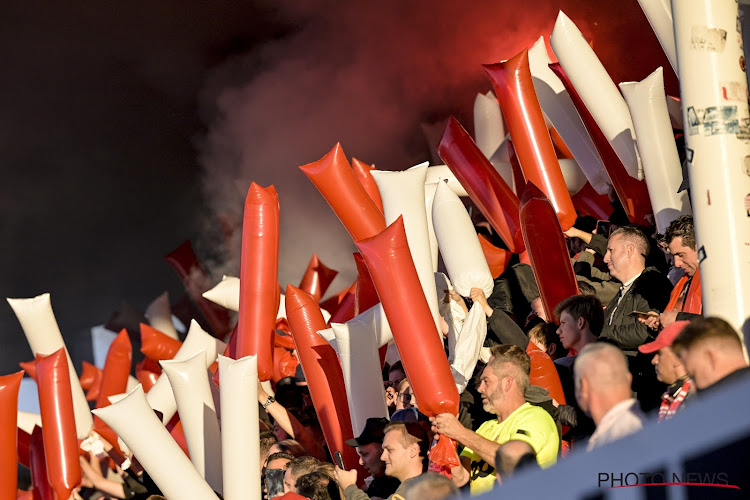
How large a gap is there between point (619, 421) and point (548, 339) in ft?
5.46

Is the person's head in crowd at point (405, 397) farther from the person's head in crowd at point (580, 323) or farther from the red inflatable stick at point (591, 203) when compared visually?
the red inflatable stick at point (591, 203)

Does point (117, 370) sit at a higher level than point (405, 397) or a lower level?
higher

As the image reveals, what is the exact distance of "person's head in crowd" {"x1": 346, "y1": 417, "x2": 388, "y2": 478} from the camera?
11.6ft

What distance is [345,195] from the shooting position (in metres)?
4.21

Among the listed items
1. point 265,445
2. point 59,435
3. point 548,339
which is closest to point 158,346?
point 59,435

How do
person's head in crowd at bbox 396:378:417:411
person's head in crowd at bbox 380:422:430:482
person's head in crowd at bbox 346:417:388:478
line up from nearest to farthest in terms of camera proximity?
person's head in crowd at bbox 380:422:430:482 → person's head in crowd at bbox 346:417:388:478 → person's head in crowd at bbox 396:378:417:411

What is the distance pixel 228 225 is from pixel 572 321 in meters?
4.13

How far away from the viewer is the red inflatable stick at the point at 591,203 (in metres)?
4.99

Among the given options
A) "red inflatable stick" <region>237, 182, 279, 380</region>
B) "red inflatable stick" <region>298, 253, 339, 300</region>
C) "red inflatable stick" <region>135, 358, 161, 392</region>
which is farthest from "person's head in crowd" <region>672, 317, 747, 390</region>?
"red inflatable stick" <region>135, 358, 161, 392</region>

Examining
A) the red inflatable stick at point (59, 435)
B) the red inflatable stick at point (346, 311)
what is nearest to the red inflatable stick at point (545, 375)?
the red inflatable stick at point (346, 311)

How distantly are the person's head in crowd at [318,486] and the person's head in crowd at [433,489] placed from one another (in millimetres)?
1285

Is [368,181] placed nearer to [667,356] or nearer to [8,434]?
[8,434]

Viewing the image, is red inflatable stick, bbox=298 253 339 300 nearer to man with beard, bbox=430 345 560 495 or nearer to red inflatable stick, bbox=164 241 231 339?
red inflatable stick, bbox=164 241 231 339

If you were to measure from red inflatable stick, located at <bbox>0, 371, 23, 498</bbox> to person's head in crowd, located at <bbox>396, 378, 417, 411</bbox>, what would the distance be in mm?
1666
